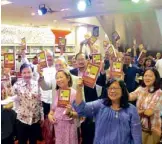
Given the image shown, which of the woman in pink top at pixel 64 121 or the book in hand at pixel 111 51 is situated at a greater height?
the book in hand at pixel 111 51

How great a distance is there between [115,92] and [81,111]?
0.98 ft

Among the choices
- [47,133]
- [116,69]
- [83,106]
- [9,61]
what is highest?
[9,61]

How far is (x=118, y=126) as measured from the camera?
188 centimetres

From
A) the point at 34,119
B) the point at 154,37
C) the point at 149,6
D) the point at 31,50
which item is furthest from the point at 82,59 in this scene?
the point at 31,50

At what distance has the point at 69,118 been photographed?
7.89 ft

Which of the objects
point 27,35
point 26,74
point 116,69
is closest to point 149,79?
point 116,69

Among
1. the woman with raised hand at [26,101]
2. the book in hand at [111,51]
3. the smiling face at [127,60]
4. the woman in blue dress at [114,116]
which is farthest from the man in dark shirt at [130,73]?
the woman in blue dress at [114,116]

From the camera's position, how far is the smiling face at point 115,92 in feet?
6.41

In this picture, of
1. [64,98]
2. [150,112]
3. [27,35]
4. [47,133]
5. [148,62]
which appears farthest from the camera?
[27,35]

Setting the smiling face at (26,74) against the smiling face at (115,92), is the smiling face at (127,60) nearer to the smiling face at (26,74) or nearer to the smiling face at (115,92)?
the smiling face at (26,74)

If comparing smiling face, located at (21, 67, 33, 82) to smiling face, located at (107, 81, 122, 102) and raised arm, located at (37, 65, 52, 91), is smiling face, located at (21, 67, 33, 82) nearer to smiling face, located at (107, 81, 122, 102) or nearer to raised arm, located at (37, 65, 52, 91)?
raised arm, located at (37, 65, 52, 91)

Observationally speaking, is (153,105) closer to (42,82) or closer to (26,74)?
(42,82)

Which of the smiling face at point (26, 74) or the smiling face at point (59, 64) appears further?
the smiling face at point (59, 64)

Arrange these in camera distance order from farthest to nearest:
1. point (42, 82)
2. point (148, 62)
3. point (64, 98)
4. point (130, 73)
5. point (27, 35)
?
point (27, 35)
point (148, 62)
point (130, 73)
point (42, 82)
point (64, 98)
